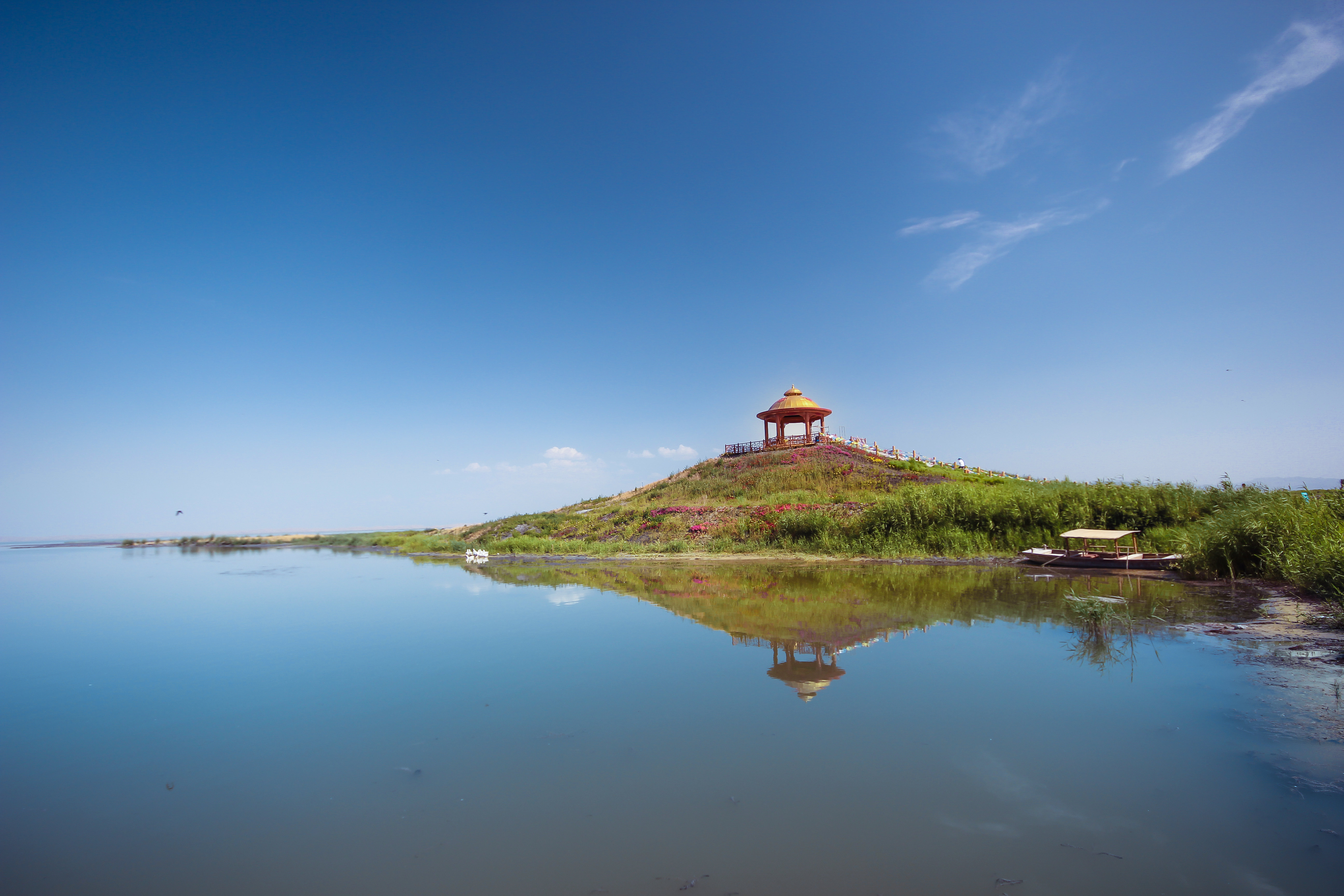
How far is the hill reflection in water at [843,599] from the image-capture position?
10258mm

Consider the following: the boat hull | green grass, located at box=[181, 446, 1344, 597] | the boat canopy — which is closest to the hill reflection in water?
the boat hull

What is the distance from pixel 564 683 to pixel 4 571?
122ft

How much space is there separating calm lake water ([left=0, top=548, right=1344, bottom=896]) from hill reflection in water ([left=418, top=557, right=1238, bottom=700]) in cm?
18

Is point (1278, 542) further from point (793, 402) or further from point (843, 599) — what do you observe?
point (793, 402)

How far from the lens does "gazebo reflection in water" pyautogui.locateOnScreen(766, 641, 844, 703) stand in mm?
7688

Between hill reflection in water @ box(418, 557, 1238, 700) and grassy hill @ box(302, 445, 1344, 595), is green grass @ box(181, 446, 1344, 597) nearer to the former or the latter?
grassy hill @ box(302, 445, 1344, 595)

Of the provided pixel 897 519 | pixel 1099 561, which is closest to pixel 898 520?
pixel 897 519

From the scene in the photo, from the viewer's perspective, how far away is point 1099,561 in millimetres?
17484

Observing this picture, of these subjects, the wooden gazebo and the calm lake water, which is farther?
the wooden gazebo

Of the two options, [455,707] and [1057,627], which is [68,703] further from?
[1057,627]

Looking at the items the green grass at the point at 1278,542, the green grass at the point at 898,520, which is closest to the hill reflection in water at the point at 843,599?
the green grass at the point at 1278,542

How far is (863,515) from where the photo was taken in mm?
25219

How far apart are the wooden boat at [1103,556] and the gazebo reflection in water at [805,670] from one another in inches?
473

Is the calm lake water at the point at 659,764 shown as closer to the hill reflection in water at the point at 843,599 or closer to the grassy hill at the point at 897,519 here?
the hill reflection in water at the point at 843,599
